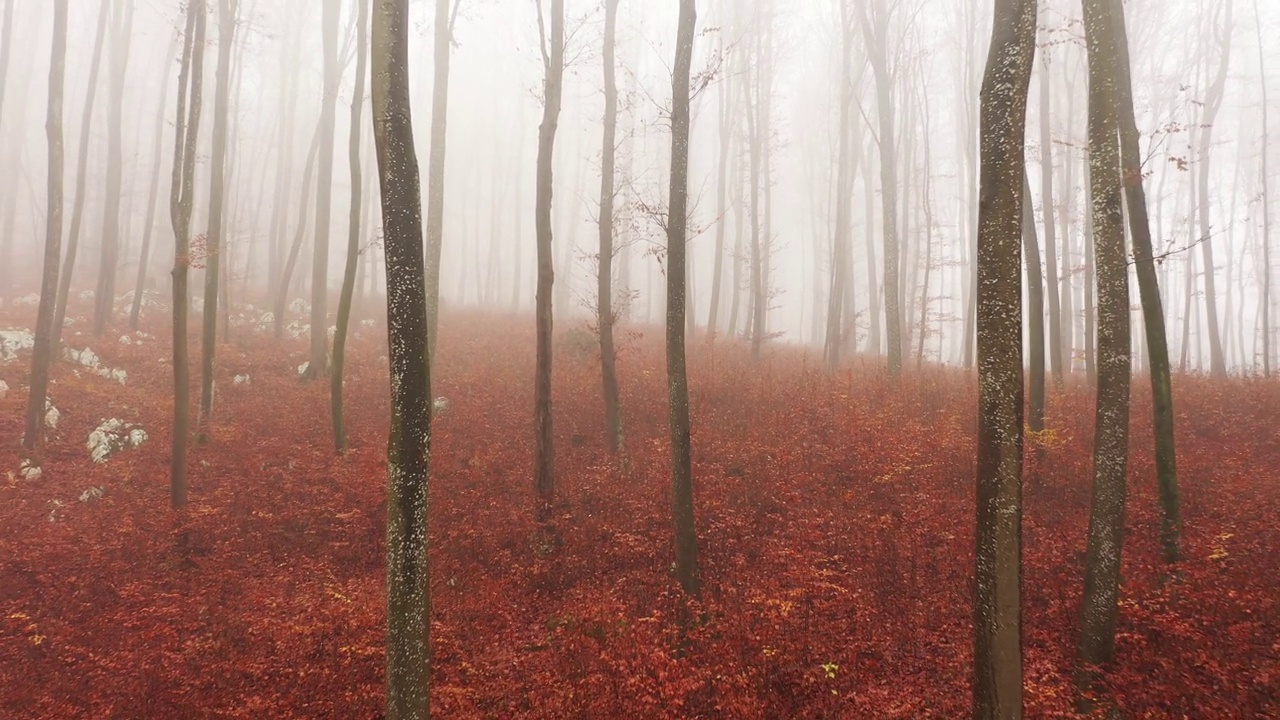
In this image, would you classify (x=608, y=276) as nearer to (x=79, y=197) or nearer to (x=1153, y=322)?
(x=1153, y=322)

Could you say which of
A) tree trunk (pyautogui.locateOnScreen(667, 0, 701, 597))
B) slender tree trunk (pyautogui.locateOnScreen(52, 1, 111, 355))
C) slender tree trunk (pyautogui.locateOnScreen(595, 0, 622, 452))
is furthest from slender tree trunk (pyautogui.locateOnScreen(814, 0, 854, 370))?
slender tree trunk (pyautogui.locateOnScreen(52, 1, 111, 355))

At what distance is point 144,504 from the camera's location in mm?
10164

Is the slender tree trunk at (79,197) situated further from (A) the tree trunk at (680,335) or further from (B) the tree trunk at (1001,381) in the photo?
(B) the tree trunk at (1001,381)

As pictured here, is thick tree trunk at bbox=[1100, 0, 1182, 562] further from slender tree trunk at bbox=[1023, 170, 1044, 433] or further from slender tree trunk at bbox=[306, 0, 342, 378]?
slender tree trunk at bbox=[306, 0, 342, 378]

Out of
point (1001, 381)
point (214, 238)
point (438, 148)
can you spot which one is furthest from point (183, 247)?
point (1001, 381)

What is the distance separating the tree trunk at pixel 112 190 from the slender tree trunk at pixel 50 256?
6.00m

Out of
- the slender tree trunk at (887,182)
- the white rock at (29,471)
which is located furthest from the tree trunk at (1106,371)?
the white rock at (29,471)

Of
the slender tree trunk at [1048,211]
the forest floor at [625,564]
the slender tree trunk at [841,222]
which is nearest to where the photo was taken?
the forest floor at [625,564]

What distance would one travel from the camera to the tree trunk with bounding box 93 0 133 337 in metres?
18.4

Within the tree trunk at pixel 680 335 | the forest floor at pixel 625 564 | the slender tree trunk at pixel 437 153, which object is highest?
the slender tree trunk at pixel 437 153

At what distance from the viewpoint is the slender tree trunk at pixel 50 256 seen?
444 inches

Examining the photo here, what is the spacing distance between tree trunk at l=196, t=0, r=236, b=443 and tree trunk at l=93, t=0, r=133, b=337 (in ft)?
25.3

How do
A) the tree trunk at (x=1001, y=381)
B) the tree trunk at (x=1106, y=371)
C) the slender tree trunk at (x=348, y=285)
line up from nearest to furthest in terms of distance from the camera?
the tree trunk at (x=1001, y=381), the tree trunk at (x=1106, y=371), the slender tree trunk at (x=348, y=285)

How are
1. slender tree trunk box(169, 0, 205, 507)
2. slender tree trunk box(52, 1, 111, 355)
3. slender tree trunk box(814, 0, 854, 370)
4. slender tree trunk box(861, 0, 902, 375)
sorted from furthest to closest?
slender tree trunk box(814, 0, 854, 370) < slender tree trunk box(861, 0, 902, 375) < slender tree trunk box(52, 1, 111, 355) < slender tree trunk box(169, 0, 205, 507)
